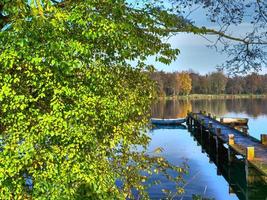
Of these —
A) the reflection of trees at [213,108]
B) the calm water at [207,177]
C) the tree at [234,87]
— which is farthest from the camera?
the tree at [234,87]

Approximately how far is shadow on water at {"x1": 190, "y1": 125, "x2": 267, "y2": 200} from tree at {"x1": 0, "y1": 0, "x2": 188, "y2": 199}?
493 inches

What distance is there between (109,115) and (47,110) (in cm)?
118

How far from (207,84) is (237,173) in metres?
151

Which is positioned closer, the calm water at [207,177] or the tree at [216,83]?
the calm water at [207,177]

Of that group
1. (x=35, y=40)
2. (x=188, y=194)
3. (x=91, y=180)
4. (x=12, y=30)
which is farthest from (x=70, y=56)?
(x=188, y=194)

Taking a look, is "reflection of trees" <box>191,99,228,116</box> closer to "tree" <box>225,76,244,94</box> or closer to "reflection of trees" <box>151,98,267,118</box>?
"reflection of trees" <box>151,98,267,118</box>

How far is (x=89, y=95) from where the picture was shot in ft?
27.0

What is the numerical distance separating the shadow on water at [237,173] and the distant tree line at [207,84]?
121 m

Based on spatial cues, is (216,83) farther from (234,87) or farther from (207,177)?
(207,177)

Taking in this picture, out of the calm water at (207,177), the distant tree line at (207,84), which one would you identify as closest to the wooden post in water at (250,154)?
the calm water at (207,177)

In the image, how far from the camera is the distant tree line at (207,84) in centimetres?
16312

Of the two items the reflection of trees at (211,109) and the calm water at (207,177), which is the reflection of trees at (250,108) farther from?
the calm water at (207,177)

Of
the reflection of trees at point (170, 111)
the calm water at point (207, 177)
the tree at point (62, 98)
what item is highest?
the tree at point (62, 98)

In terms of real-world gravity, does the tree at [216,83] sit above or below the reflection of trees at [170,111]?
above
